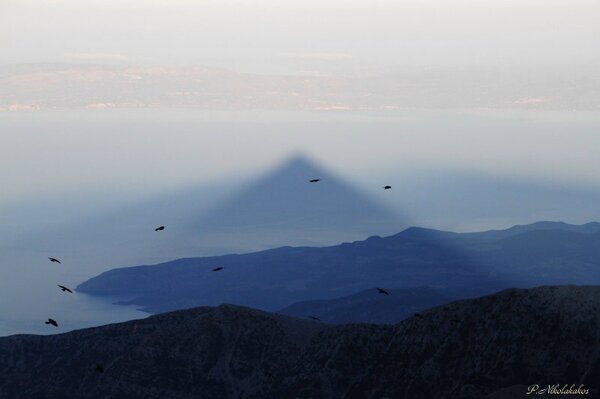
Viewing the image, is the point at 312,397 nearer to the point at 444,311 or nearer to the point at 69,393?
the point at 444,311

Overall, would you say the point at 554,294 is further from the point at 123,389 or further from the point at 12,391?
the point at 12,391

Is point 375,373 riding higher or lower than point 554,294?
lower

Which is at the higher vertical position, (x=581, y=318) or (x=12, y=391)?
(x=581, y=318)

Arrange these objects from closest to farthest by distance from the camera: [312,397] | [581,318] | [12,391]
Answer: [581,318]
[312,397]
[12,391]

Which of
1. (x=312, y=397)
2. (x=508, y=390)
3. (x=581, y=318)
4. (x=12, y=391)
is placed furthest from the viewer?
(x=12, y=391)

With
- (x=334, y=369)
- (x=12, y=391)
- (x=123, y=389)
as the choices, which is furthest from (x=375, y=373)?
(x=12, y=391)

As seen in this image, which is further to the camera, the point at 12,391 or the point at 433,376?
the point at 12,391

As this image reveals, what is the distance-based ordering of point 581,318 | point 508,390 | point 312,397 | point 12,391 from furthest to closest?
point 12,391
point 312,397
point 581,318
point 508,390

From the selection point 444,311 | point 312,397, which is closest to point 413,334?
point 444,311

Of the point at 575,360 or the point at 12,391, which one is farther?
the point at 12,391
